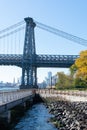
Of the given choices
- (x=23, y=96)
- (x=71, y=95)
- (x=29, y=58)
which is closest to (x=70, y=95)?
(x=71, y=95)

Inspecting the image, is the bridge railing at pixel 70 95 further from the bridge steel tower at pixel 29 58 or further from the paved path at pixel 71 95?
the bridge steel tower at pixel 29 58

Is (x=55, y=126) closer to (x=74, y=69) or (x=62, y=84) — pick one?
(x=74, y=69)

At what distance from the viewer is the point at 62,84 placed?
135 meters

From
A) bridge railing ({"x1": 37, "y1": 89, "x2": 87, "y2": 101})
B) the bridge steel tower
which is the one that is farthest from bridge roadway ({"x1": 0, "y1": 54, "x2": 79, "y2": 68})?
bridge railing ({"x1": 37, "y1": 89, "x2": 87, "y2": 101})

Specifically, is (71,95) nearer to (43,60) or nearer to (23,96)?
(23,96)

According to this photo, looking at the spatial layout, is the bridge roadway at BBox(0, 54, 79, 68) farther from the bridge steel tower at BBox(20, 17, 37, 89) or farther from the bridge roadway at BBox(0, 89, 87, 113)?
the bridge roadway at BBox(0, 89, 87, 113)

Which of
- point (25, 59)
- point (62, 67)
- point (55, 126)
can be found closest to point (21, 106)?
point (55, 126)

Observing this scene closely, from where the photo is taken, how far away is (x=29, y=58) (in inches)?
5261

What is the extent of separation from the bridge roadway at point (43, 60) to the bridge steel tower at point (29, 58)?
2298 mm

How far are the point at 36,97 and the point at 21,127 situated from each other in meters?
54.2

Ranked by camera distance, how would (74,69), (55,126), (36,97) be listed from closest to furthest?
1. (55,126)
2. (36,97)
3. (74,69)

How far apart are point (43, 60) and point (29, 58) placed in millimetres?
7822

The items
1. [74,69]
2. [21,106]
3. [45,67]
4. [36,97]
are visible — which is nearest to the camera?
[21,106]

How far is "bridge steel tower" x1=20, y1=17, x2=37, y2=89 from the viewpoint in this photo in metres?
133
